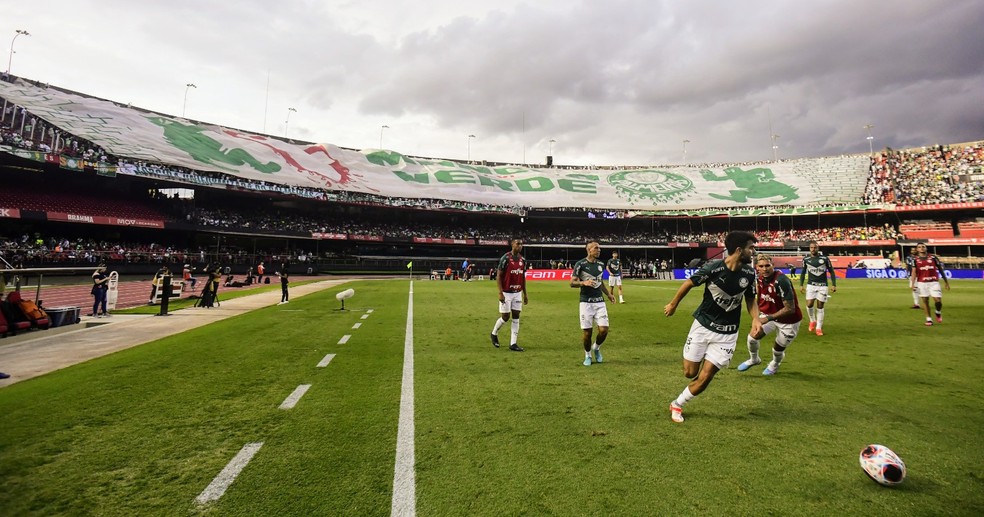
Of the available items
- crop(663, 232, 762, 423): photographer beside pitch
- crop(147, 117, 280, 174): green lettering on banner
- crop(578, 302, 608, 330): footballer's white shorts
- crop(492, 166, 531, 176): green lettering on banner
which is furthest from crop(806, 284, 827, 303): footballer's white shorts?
crop(492, 166, 531, 176): green lettering on banner

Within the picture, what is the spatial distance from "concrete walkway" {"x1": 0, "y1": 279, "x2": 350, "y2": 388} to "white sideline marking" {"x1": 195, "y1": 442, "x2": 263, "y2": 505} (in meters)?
5.10

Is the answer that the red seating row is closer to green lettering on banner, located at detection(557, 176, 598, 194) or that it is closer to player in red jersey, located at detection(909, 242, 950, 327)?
player in red jersey, located at detection(909, 242, 950, 327)

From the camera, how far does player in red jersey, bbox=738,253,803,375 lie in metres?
6.92

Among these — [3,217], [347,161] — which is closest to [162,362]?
[3,217]

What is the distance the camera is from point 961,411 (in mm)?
5125

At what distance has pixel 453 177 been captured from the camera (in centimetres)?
7094

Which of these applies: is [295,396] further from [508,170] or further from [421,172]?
[508,170]

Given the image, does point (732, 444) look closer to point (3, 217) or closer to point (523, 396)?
point (523, 396)

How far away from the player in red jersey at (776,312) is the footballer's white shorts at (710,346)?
177cm

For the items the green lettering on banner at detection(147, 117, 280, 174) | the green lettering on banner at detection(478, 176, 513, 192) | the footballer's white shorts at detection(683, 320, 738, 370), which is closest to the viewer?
the footballer's white shorts at detection(683, 320, 738, 370)

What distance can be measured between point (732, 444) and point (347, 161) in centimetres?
6840

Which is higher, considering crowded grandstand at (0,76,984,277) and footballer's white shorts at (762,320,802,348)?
crowded grandstand at (0,76,984,277)

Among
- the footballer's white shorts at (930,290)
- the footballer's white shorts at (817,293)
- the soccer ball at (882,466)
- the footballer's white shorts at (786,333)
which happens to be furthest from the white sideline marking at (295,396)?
the footballer's white shorts at (930,290)

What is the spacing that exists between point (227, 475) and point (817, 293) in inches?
524
